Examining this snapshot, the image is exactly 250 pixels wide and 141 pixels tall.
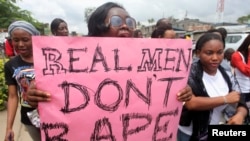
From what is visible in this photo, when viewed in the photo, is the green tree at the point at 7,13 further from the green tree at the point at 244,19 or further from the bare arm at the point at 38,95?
the green tree at the point at 244,19

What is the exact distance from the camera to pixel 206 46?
77.0 inches

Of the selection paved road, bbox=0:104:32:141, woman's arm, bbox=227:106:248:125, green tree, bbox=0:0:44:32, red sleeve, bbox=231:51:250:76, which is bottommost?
paved road, bbox=0:104:32:141

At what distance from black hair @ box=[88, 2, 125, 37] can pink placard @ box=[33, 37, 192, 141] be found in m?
0.25

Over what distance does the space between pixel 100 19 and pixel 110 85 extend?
0.44m

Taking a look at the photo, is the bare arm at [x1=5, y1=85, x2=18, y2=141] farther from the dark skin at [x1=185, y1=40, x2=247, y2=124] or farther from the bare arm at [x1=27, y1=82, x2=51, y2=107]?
the dark skin at [x1=185, y1=40, x2=247, y2=124]

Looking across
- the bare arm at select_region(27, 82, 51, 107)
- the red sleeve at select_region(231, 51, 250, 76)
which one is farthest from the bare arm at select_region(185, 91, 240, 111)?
the red sleeve at select_region(231, 51, 250, 76)

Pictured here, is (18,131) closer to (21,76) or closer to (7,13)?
(21,76)

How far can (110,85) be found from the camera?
1.47 m

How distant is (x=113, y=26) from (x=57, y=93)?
483 mm

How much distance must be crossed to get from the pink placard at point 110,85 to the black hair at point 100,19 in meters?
0.25

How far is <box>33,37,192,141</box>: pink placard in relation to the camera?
1.38 meters

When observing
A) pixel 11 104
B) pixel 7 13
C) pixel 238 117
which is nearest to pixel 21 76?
pixel 11 104

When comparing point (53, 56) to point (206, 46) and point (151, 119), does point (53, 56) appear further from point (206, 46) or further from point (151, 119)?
point (206, 46)

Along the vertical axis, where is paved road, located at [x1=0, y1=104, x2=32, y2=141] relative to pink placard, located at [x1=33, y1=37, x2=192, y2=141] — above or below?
below
